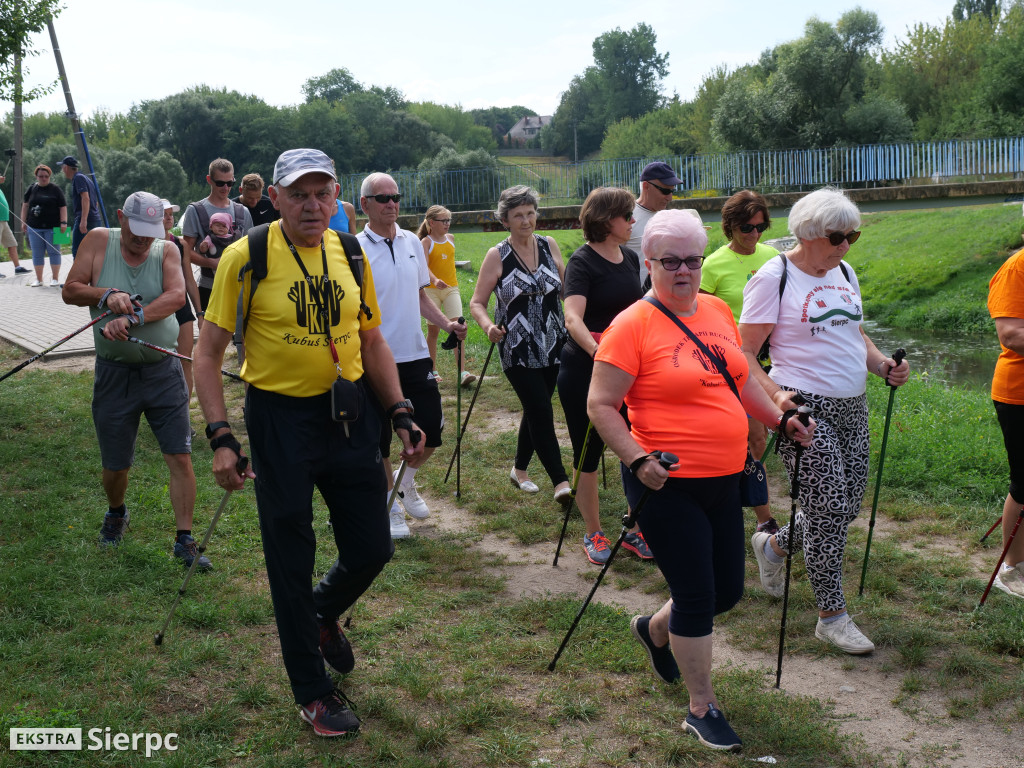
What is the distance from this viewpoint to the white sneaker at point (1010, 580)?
4762 mm

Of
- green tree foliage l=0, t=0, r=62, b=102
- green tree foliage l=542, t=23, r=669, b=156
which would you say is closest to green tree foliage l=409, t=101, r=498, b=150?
green tree foliage l=542, t=23, r=669, b=156

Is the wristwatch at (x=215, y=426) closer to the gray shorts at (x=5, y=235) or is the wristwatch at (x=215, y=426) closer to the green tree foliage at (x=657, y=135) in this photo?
the gray shorts at (x=5, y=235)

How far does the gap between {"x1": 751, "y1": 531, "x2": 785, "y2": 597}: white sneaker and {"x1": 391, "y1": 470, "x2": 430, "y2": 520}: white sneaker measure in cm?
231

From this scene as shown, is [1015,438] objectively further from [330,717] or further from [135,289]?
[135,289]

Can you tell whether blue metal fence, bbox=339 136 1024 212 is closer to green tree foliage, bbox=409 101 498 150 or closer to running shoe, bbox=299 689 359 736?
running shoe, bbox=299 689 359 736

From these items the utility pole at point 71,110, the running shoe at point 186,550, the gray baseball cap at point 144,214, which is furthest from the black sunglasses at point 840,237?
the utility pole at point 71,110

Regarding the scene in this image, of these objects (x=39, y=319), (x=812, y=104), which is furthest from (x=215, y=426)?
(x=812, y=104)

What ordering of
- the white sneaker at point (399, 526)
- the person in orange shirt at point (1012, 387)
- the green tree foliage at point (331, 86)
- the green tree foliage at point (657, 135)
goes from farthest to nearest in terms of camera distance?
the green tree foliage at point (331, 86) → the green tree foliage at point (657, 135) → the white sneaker at point (399, 526) → the person in orange shirt at point (1012, 387)

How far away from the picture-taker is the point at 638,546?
5.49 m

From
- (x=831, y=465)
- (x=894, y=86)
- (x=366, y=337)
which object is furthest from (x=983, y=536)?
(x=894, y=86)

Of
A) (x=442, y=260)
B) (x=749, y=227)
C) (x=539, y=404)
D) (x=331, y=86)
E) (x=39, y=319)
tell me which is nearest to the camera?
(x=749, y=227)

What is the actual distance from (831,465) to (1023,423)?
1.24 metres

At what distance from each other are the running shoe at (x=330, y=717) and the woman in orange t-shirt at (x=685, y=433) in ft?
4.16

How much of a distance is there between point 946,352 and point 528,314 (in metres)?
11.7
